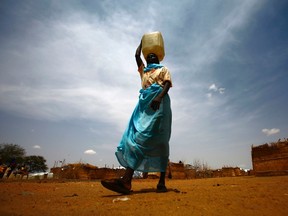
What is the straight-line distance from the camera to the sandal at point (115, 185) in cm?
274

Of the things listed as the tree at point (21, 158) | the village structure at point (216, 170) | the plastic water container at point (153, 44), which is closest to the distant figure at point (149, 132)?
the plastic water container at point (153, 44)

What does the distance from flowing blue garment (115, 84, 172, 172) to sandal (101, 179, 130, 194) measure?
0.97 feet

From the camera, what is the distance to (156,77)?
347 centimetres

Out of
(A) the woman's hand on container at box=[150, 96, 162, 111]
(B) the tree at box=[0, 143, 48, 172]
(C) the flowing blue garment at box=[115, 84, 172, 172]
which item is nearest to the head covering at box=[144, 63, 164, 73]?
(C) the flowing blue garment at box=[115, 84, 172, 172]

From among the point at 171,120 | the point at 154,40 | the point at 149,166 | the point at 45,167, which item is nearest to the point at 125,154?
the point at 149,166

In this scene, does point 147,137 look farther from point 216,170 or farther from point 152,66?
point 216,170

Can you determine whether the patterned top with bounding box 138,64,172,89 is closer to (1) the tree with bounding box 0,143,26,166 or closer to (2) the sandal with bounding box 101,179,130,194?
(2) the sandal with bounding box 101,179,130,194

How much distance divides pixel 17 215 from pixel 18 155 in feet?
156

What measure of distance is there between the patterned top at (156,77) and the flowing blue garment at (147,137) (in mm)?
104

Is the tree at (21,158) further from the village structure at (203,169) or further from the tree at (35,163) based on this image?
the village structure at (203,169)

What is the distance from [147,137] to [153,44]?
1607 millimetres

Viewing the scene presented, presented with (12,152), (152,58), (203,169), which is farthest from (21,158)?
(152,58)

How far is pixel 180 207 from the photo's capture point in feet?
6.25

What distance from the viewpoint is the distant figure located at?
3055 millimetres
